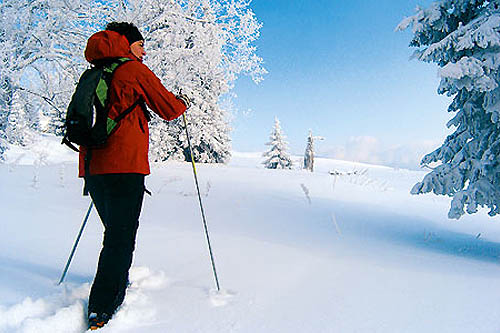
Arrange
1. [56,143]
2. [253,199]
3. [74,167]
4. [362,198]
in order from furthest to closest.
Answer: [56,143], [74,167], [362,198], [253,199]

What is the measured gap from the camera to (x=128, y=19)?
7.88 m

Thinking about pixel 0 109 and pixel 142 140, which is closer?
pixel 142 140

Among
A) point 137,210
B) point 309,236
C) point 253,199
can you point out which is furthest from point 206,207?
point 137,210

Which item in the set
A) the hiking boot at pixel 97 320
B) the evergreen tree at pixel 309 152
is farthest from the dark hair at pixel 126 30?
the evergreen tree at pixel 309 152

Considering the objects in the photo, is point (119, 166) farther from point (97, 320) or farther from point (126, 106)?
point (97, 320)

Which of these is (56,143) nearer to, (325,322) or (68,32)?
(68,32)

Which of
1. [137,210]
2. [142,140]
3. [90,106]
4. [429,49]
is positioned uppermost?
[429,49]

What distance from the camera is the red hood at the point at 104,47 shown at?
2283mm

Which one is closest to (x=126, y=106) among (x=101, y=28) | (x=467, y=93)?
(x=467, y=93)

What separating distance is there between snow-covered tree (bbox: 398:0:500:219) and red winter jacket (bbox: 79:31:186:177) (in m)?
3.73

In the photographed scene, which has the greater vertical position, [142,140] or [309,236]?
[142,140]

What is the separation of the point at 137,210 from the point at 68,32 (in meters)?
8.06

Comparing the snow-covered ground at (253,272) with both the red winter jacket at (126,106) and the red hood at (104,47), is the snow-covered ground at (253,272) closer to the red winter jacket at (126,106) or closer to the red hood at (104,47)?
the red winter jacket at (126,106)

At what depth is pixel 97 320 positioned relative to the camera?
2.14 metres
